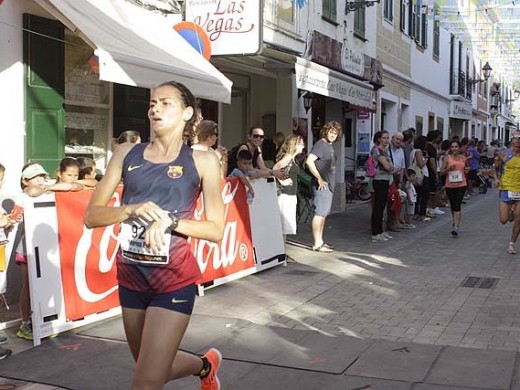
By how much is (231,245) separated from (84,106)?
8.82ft

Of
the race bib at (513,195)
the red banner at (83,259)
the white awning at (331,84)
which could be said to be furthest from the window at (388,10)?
the red banner at (83,259)

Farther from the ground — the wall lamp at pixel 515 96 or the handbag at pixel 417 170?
the wall lamp at pixel 515 96

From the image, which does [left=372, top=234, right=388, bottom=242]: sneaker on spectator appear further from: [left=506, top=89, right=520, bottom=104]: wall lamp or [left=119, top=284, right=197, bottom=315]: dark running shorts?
[left=506, top=89, right=520, bottom=104]: wall lamp

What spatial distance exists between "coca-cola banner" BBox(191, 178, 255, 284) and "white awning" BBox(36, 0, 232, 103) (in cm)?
126

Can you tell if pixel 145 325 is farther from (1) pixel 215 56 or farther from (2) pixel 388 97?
(2) pixel 388 97

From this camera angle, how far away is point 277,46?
39.2ft

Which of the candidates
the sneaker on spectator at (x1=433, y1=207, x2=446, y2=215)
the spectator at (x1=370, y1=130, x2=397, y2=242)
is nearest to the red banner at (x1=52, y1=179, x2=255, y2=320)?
the spectator at (x1=370, y1=130, x2=397, y2=242)

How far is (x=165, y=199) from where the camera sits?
3.14 meters

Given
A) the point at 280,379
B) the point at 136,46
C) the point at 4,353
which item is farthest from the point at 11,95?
the point at 280,379

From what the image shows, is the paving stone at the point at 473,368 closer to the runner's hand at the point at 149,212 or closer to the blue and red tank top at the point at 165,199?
the blue and red tank top at the point at 165,199

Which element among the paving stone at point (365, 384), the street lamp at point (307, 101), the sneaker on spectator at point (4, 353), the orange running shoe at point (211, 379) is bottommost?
the paving stone at point (365, 384)

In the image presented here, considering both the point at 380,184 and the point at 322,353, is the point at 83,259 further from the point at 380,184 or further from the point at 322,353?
the point at 380,184

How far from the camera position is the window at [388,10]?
1969 centimetres

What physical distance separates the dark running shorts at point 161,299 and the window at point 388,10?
17.7m
